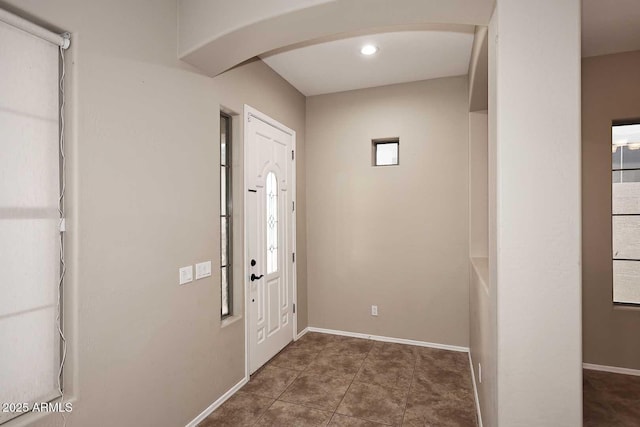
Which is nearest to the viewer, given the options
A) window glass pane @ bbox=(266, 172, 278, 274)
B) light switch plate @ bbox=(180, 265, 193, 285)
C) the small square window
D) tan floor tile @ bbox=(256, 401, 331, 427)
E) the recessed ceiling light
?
light switch plate @ bbox=(180, 265, 193, 285)

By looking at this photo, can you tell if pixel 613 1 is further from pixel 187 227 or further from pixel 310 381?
pixel 310 381

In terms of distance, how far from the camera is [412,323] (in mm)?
3717

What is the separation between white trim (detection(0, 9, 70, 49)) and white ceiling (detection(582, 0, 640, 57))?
126 inches

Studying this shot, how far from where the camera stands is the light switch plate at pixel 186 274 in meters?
2.24

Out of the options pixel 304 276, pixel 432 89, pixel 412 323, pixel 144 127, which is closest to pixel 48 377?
pixel 144 127

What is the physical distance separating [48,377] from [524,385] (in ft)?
7.07

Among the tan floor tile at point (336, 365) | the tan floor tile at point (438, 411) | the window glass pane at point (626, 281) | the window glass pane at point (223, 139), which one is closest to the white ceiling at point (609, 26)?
the window glass pane at point (626, 281)

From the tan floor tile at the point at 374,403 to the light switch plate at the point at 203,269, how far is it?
142 cm

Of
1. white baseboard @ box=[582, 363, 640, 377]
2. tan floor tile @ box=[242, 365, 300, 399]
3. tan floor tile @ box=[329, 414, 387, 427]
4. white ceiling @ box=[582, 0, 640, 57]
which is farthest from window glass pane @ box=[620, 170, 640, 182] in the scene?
tan floor tile @ box=[242, 365, 300, 399]

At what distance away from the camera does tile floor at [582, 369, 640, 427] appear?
242cm

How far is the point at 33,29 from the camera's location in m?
1.46

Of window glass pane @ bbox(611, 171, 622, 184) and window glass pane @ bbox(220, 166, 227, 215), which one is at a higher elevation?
window glass pane @ bbox(611, 171, 622, 184)

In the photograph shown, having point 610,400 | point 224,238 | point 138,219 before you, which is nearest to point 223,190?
point 224,238

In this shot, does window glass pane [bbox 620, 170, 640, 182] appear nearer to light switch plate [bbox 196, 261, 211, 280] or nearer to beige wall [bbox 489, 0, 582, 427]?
beige wall [bbox 489, 0, 582, 427]
